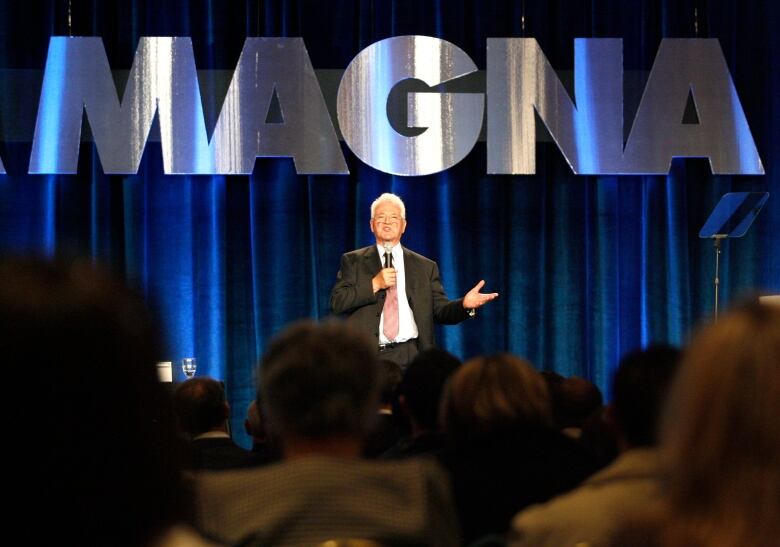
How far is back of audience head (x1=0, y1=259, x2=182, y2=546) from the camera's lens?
0.56 meters

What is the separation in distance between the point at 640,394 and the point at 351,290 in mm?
3571

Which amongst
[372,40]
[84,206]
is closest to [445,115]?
[372,40]

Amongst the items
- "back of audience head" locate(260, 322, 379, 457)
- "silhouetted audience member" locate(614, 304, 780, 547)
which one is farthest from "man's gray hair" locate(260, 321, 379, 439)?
"silhouetted audience member" locate(614, 304, 780, 547)

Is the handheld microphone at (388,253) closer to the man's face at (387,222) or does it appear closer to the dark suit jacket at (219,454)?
the man's face at (387,222)

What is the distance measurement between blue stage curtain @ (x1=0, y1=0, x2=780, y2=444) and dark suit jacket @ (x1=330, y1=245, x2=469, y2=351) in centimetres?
121

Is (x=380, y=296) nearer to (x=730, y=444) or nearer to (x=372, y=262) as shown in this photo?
(x=372, y=262)

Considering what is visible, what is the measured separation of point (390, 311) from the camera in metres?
5.46

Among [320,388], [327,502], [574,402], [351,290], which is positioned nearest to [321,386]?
[320,388]

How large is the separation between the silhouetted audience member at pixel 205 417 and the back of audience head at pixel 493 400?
2.70 ft

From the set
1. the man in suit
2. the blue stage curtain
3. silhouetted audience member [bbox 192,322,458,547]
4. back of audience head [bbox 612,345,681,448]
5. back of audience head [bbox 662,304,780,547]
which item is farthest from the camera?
the blue stage curtain

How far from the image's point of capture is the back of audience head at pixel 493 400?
1.98 metres

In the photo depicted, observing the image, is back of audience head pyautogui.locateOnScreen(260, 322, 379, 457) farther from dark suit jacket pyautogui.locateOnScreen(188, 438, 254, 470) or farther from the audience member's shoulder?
dark suit jacket pyautogui.locateOnScreen(188, 438, 254, 470)

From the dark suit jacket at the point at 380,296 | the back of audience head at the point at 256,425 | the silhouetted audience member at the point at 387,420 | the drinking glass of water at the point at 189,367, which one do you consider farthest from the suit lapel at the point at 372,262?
the back of audience head at the point at 256,425

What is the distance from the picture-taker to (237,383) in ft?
22.0
